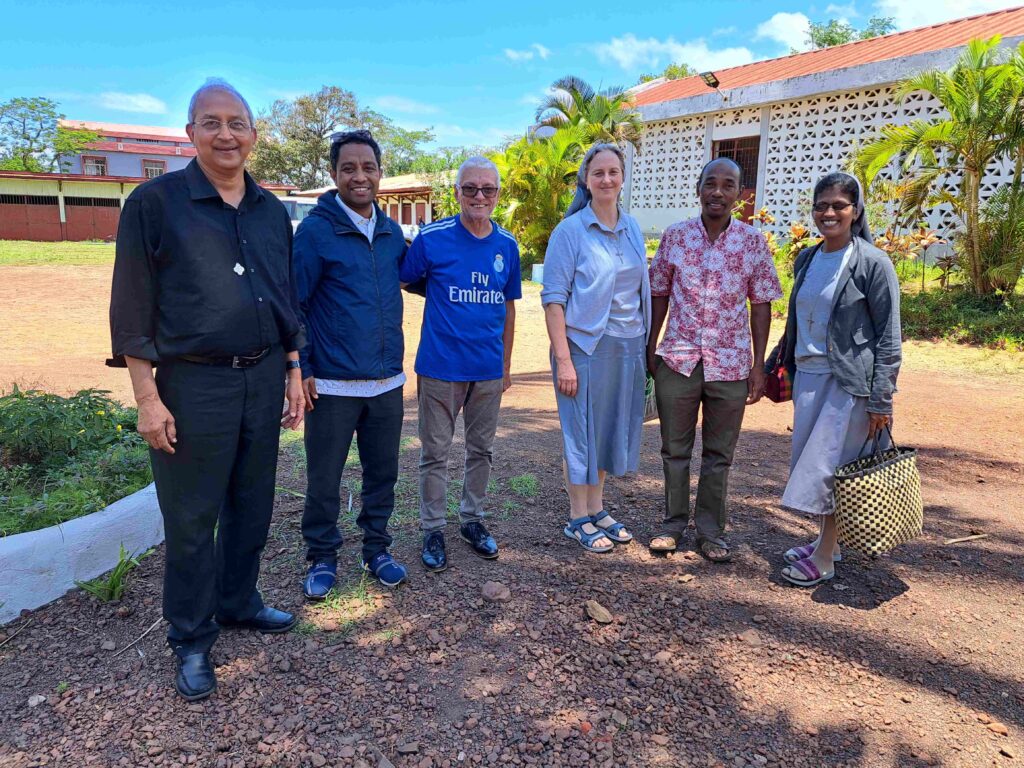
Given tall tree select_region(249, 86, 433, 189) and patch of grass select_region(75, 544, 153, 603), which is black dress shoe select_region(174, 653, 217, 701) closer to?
patch of grass select_region(75, 544, 153, 603)

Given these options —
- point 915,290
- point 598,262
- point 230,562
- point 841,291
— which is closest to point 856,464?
point 841,291

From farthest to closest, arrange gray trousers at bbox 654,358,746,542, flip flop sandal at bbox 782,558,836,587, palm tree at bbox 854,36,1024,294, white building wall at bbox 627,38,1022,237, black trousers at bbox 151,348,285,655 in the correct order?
white building wall at bbox 627,38,1022,237, palm tree at bbox 854,36,1024,294, gray trousers at bbox 654,358,746,542, flip flop sandal at bbox 782,558,836,587, black trousers at bbox 151,348,285,655

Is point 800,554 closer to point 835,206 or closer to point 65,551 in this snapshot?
point 835,206

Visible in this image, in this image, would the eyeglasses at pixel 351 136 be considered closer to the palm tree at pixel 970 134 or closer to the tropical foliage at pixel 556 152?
the palm tree at pixel 970 134

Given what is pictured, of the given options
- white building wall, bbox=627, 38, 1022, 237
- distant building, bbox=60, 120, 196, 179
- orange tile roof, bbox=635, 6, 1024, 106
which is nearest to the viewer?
white building wall, bbox=627, 38, 1022, 237

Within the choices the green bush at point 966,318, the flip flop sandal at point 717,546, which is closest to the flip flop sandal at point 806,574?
the flip flop sandal at point 717,546

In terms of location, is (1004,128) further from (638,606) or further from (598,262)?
(638,606)

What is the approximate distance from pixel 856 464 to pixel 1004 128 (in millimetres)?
7758

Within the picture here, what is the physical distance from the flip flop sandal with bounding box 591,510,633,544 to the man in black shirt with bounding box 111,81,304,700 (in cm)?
172

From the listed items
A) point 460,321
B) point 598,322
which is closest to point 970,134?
point 598,322

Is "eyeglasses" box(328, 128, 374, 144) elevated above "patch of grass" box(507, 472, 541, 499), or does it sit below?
above

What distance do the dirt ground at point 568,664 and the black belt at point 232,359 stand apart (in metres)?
1.09

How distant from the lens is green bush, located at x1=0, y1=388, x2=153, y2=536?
10.3 ft

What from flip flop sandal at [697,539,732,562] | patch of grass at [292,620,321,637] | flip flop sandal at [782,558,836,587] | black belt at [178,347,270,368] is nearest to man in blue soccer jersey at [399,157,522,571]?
patch of grass at [292,620,321,637]
